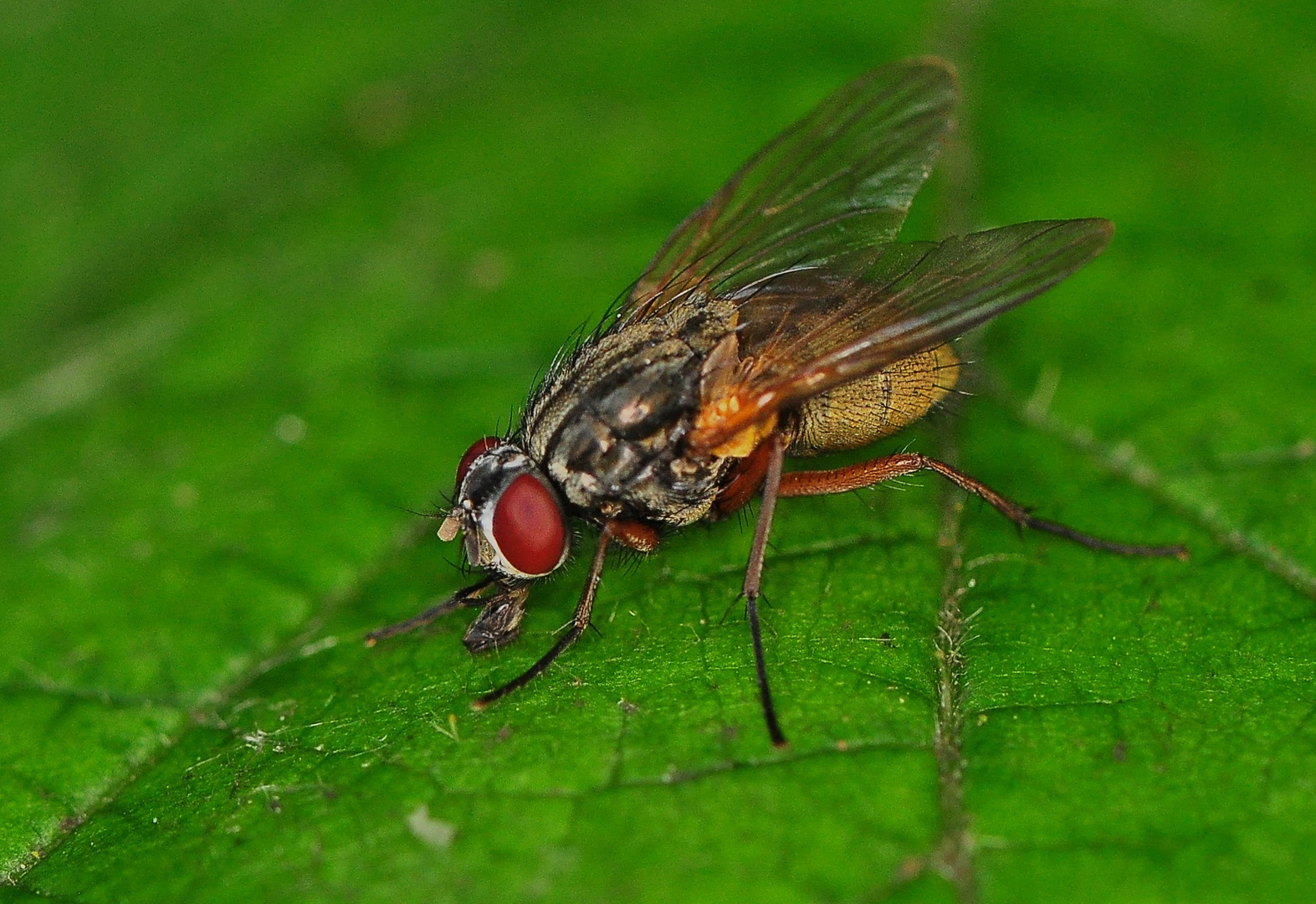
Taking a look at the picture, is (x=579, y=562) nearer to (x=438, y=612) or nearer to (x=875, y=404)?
(x=438, y=612)

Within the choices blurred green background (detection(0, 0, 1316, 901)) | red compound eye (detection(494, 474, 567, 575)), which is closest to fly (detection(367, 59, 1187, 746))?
red compound eye (detection(494, 474, 567, 575))

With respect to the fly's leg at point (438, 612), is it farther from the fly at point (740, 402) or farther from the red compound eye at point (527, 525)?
the red compound eye at point (527, 525)

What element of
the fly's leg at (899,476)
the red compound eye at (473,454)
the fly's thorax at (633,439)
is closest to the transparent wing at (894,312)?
the fly's thorax at (633,439)

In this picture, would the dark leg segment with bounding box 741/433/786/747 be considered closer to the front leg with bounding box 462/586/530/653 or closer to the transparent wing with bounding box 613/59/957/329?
the front leg with bounding box 462/586/530/653

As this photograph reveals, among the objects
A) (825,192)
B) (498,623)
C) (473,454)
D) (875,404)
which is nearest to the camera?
(498,623)

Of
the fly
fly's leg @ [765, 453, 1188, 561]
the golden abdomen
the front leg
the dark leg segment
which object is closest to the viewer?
the dark leg segment

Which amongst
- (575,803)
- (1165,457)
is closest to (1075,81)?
(1165,457)

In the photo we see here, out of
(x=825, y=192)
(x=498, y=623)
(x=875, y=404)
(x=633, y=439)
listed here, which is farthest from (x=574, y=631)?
(x=825, y=192)
